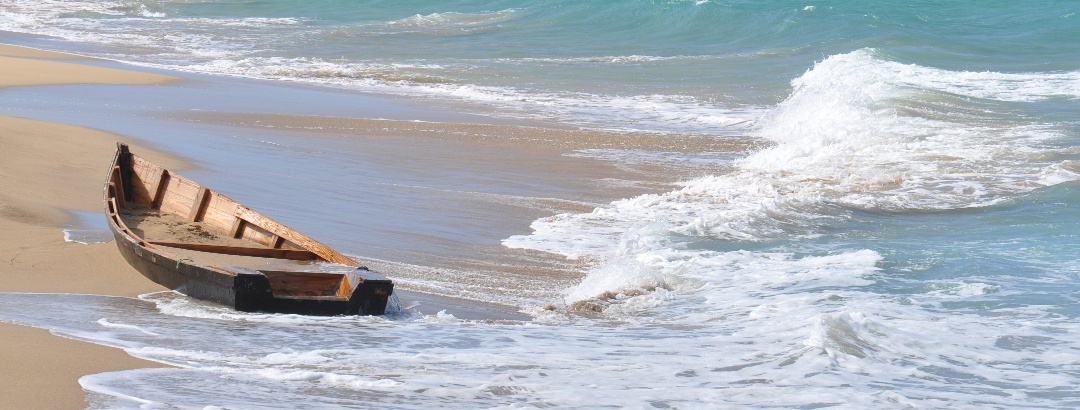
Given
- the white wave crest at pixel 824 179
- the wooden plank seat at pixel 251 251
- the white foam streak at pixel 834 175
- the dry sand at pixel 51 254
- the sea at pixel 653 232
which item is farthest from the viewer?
the white foam streak at pixel 834 175

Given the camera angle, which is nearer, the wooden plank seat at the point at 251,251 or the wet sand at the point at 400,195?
the wet sand at the point at 400,195

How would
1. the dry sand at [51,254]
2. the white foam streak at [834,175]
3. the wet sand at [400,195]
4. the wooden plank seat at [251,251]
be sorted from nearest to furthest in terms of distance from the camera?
the dry sand at [51,254] → the wet sand at [400,195] → the wooden plank seat at [251,251] → the white foam streak at [834,175]

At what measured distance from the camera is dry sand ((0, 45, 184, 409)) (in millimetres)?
5723

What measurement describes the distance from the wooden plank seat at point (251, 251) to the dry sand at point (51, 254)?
0.37 m

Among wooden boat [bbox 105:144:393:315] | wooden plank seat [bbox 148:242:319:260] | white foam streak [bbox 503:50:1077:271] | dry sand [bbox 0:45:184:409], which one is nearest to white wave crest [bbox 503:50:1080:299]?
white foam streak [bbox 503:50:1077:271]

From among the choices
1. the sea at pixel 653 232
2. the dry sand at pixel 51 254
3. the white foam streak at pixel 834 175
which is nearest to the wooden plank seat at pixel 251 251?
the dry sand at pixel 51 254

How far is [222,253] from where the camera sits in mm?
8484

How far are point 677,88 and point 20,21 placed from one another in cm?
2132

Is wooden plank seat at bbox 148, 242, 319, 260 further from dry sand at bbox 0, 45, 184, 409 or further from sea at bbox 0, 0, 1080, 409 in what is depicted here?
sea at bbox 0, 0, 1080, 409

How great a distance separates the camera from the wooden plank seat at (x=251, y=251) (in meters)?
8.38

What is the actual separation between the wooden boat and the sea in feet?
0.57

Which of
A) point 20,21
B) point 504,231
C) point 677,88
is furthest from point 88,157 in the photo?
point 20,21

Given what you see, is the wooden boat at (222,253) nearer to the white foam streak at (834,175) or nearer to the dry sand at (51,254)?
the dry sand at (51,254)

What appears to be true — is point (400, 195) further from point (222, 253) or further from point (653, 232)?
point (222, 253)
